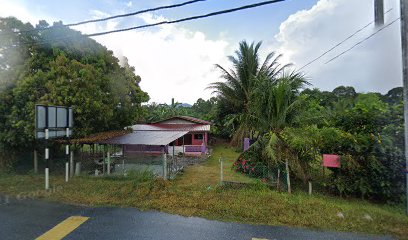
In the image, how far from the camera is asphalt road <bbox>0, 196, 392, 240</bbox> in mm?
4602

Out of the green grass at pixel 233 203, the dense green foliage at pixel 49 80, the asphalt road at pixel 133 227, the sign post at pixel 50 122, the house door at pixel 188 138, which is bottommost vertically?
the asphalt road at pixel 133 227

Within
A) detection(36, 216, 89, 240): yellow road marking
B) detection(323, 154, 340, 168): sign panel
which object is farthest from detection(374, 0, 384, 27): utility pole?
detection(36, 216, 89, 240): yellow road marking

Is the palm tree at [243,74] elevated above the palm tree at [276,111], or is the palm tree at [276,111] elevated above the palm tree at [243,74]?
the palm tree at [243,74]

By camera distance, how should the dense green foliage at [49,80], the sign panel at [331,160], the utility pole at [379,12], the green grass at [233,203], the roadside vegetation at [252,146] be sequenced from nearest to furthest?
the utility pole at [379,12]
the green grass at [233,203]
the roadside vegetation at [252,146]
the sign panel at [331,160]
the dense green foliage at [49,80]

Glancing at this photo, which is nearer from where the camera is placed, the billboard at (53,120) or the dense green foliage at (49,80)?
the billboard at (53,120)

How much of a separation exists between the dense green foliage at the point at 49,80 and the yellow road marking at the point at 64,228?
16.1 ft

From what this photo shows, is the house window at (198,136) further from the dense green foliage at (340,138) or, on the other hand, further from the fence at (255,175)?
the dense green foliage at (340,138)

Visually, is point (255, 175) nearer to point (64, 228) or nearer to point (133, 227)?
point (133, 227)

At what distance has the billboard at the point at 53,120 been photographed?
24.2ft

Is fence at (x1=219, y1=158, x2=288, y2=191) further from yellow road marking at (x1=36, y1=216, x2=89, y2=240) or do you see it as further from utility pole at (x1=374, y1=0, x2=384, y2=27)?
utility pole at (x1=374, y1=0, x2=384, y2=27)

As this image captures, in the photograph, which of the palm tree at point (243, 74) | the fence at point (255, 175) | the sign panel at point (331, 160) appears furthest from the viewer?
the palm tree at point (243, 74)

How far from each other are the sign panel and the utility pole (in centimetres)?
359

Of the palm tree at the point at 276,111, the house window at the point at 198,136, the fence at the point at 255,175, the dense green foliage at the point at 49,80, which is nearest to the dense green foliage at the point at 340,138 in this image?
the palm tree at the point at 276,111

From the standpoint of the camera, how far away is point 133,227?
4.97 meters
